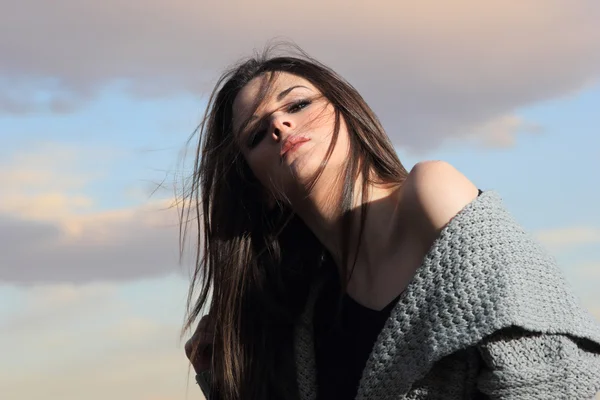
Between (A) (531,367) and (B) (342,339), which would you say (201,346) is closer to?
(B) (342,339)

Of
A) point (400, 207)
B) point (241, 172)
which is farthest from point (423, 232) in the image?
point (241, 172)

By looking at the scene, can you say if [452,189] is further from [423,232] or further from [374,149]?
[374,149]

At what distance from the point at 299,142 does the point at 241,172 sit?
47 centimetres

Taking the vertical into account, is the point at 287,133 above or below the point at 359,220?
above

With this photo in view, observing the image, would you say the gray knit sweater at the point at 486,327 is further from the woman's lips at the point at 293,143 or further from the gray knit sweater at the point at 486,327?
the woman's lips at the point at 293,143

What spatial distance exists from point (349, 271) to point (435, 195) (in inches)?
19.0

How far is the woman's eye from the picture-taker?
316 centimetres

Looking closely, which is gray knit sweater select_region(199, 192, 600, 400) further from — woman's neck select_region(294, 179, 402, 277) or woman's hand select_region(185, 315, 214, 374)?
woman's hand select_region(185, 315, 214, 374)

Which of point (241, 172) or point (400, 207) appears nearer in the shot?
point (400, 207)

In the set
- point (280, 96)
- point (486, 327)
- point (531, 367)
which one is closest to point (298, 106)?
point (280, 96)

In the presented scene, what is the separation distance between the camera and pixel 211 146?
3551 millimetres

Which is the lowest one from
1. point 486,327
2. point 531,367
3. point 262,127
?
point 531,367

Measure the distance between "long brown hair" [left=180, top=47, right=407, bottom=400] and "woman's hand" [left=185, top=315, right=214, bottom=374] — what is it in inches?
2.1

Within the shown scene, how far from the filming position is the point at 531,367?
2607mm
